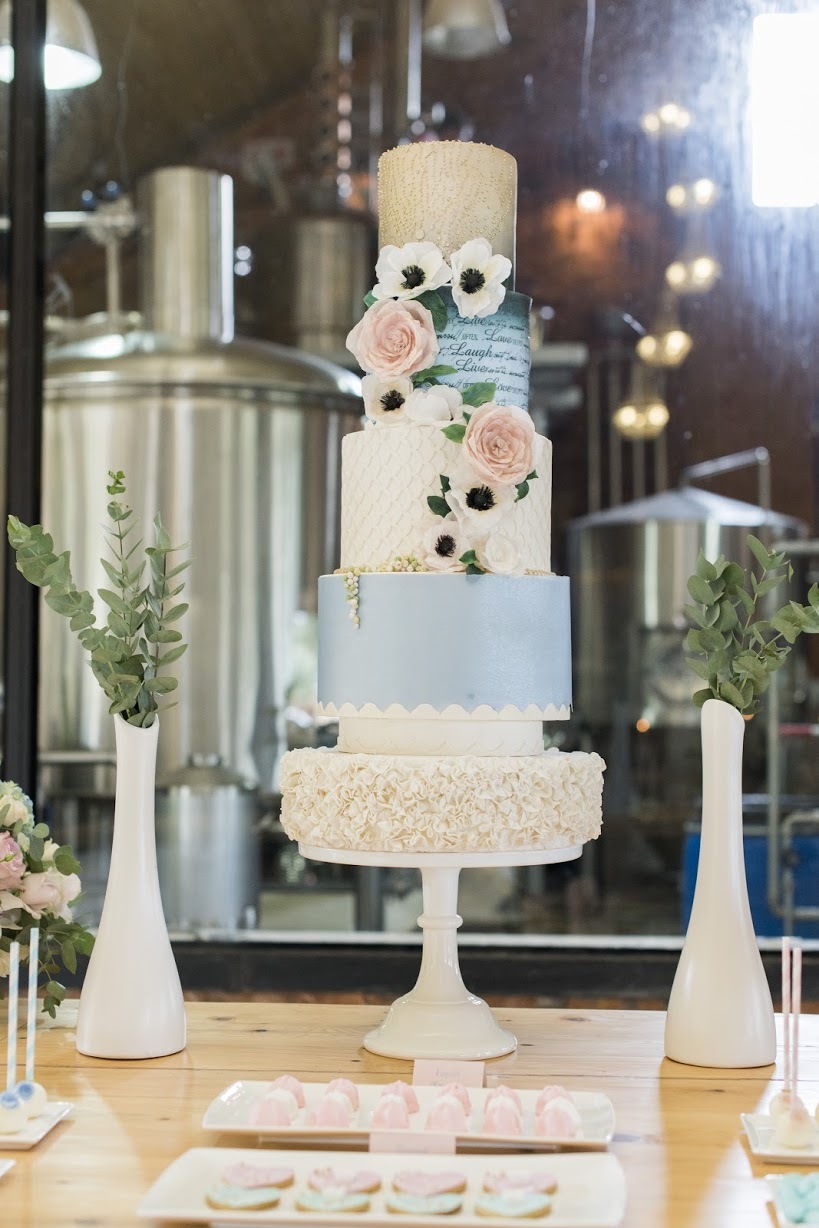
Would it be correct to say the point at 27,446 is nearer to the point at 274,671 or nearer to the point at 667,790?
the point at 274,671

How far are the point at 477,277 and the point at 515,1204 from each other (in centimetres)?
101

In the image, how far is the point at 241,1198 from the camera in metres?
1.24

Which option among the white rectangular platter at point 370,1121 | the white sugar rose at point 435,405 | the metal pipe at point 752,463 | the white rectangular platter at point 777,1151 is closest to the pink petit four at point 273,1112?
the white rectangular platter at point 370,1121

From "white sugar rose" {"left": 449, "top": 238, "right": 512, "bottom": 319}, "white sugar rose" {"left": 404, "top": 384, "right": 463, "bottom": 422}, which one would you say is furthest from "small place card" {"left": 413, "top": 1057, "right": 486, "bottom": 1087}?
"white sugar rose" {"left": 449, "top": 238, "right": 512, "bottom": 319}

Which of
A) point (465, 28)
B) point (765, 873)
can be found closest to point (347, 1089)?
point (765, 873)

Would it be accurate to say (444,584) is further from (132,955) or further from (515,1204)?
(515,1204)

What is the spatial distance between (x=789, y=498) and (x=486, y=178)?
4.19 ft

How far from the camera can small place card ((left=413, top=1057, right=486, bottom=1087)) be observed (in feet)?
5.21

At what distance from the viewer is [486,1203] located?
1247 millimetres

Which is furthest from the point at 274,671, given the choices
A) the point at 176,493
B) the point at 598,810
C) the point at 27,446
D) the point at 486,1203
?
the point at 486,1203

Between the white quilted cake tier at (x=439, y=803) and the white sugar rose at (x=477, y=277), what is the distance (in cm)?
52

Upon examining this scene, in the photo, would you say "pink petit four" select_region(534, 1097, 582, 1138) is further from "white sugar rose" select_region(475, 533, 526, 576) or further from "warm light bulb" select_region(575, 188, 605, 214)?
"warm light bulb" select_region(575, 188, 605, 214)

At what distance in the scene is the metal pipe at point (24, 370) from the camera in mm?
2928

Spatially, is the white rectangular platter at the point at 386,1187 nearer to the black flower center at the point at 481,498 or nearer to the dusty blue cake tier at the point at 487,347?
the black flower center at the point at 481,498
